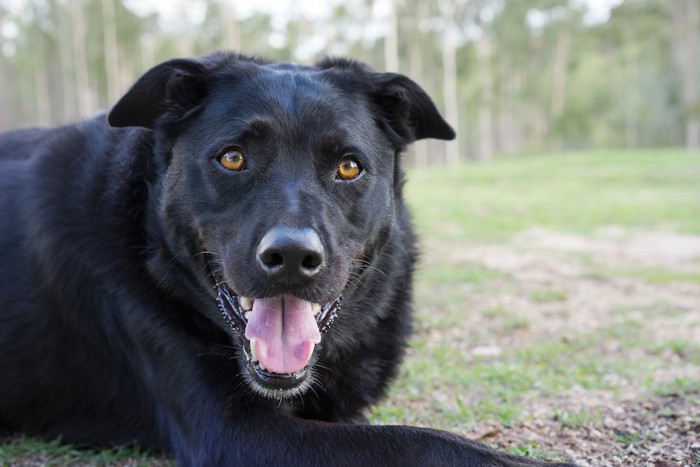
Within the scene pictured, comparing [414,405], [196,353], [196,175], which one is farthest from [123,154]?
[414,405]

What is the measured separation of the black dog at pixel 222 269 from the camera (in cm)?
253

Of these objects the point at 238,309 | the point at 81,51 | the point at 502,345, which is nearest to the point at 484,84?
the point at 81,51

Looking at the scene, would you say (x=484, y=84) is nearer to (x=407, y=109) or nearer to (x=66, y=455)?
(x=407, y=109)

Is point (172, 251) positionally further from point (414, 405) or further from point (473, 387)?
point (473, 387)

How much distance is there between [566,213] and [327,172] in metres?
10.3

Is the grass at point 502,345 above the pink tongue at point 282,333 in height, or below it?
below

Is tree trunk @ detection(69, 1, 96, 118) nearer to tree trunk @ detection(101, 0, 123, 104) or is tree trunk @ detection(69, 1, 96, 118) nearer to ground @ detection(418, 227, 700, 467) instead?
tree trunk @ detection(101, 0, 123, 104)

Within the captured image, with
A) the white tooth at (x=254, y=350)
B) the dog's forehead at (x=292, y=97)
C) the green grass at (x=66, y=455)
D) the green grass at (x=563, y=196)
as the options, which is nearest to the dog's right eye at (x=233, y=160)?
the dog's forehead at (x=292, y=97)

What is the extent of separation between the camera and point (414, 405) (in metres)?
3.83

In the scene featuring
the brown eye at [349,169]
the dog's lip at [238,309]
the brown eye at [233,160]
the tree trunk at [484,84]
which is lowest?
the dog's lip at [238,309]

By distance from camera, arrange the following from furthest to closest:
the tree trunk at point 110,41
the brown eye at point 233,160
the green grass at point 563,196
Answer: the tree trunk at point 110,41 → the green grass at point 563,196 → the brown eye at point 233,160

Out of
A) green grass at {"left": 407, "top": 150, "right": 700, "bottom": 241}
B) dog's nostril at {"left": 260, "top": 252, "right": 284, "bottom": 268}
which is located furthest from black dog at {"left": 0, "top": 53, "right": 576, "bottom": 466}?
green grass at {"left": 407, "top": 150, "right": 700, "bottom": 241}

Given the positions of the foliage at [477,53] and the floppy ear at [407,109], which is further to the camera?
the foliage at [477,53]

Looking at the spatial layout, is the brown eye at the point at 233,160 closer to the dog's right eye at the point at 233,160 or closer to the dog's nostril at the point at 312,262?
the dog's right eye at the point at 233,160
